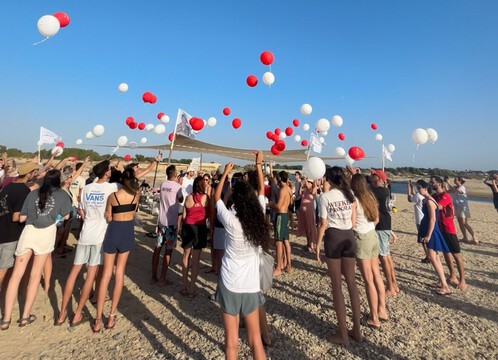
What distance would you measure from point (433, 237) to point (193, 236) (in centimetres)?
382

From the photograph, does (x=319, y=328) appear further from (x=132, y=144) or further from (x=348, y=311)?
(x=132, y=144)

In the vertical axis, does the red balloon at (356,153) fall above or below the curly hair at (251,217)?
above

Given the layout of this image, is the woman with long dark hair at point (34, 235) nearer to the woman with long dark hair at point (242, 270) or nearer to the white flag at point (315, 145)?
the woman with long dark hair at point (242, 270)

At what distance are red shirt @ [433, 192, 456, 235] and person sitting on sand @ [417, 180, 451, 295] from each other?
0.28 ft

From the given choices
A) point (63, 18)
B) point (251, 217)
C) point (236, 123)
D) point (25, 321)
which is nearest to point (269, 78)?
point (236, 123)

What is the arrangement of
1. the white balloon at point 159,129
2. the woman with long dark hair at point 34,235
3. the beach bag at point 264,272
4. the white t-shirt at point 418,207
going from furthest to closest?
the white balloon at point 159,129 < the white t-shirt at point 418,207 < the woman with long dark hair at point 34,235 < the beach bag at point 264,272

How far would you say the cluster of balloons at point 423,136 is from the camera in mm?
5930

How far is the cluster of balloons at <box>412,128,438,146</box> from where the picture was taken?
5930mm

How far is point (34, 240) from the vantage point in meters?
2.86

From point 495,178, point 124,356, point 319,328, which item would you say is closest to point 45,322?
point 124,356

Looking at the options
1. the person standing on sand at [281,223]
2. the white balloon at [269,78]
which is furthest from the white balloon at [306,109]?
the person standing on sand at [281,223]

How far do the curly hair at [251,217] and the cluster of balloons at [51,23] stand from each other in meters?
3.96

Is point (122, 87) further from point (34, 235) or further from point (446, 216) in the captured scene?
point (446, 216)

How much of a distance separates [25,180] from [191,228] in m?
2.21
